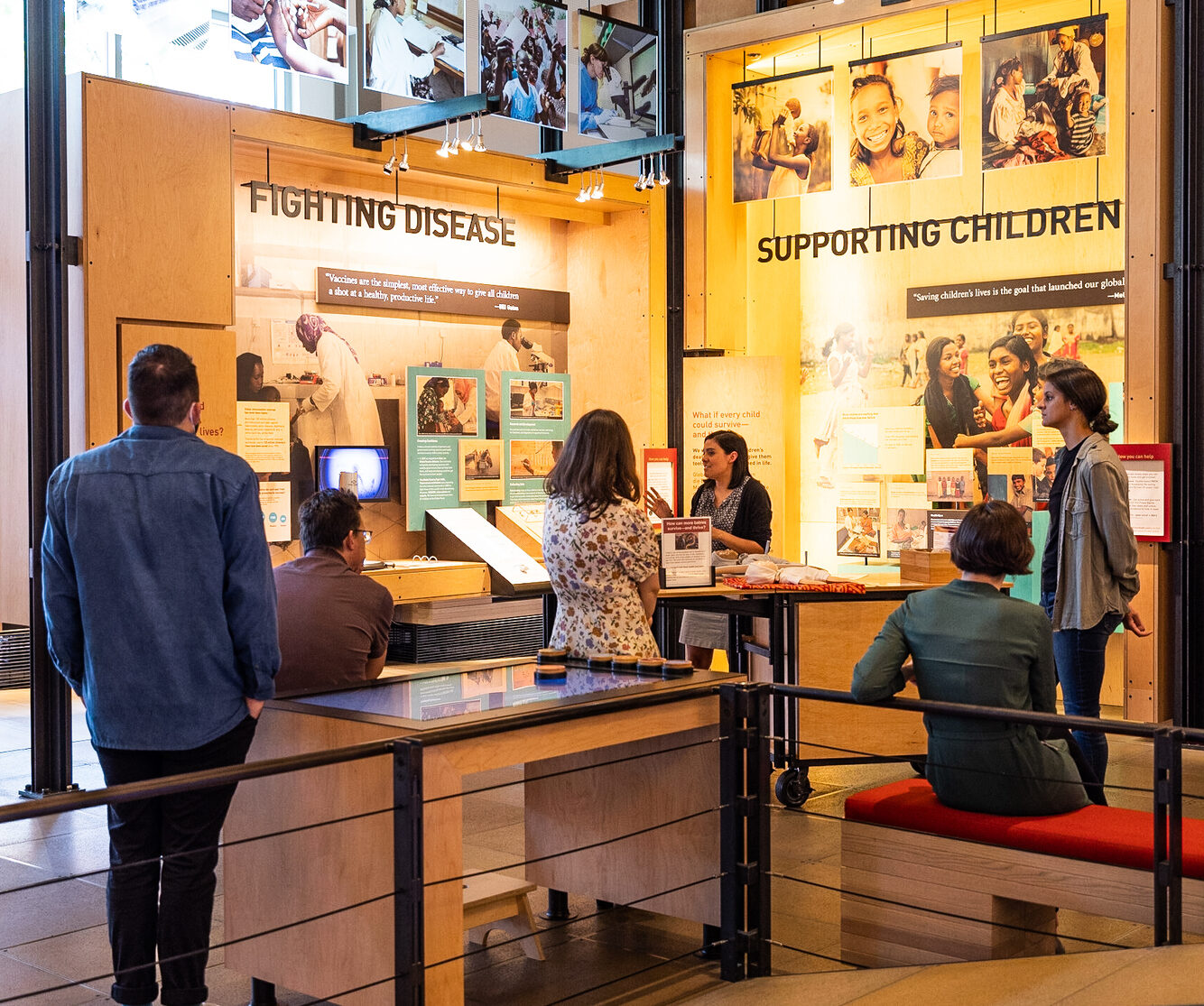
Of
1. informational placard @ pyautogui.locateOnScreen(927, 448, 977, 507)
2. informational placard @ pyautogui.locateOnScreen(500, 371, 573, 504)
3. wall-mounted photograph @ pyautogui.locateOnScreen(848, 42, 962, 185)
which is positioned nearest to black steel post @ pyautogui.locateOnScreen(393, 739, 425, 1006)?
wall-mounted photograph @ pyautogui.locateOnScreen(848, 42, 962, 185)

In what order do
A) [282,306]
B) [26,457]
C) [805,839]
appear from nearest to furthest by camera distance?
[805,839], [26,457], [282,306]

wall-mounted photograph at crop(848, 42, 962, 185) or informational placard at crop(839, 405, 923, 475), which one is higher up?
wall-mounted photograph at crop(848, 42, 962, 185)

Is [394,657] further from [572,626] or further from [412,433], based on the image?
[572,626]

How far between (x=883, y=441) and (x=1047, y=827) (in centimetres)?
592

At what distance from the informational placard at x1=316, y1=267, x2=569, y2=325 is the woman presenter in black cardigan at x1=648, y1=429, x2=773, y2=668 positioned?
2988 mm

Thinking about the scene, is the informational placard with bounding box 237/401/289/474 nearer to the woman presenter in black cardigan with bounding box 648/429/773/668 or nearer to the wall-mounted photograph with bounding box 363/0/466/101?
the wall-mounted photograph with bounding box 363/0/466/101

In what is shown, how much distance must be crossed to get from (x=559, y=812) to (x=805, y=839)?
134 cm

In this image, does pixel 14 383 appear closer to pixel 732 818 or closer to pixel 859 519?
pixel 732 818

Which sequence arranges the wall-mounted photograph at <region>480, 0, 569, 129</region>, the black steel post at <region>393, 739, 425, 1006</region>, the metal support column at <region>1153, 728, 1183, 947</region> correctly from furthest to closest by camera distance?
the wall-mounted photograph at <region>480, 0, 569, 129</region> → the metal support column at <region>1153, 728, 1183, 947</region> → the black steel post at <region>393, 739, 425, 1006</region>

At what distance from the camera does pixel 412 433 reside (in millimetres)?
9023

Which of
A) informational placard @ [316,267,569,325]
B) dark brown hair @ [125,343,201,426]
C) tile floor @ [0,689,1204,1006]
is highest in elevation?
informational placard @ [316,267,569,325]

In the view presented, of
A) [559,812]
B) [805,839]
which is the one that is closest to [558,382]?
[805,839]

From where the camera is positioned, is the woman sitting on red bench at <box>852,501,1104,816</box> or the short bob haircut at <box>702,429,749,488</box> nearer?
the woman sitting on red bench at <box>852,501,1104,816</box>

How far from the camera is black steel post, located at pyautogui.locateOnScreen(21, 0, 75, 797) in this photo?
5844mm
